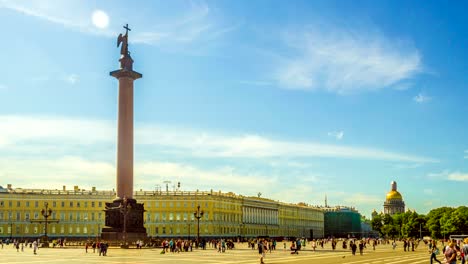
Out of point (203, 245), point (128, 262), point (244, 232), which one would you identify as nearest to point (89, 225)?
point (244, 232)

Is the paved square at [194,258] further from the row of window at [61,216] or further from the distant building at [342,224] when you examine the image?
the distant building at [342,224]

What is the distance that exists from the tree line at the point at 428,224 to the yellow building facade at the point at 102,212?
40290 millimetres

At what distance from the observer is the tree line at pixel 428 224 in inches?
4750

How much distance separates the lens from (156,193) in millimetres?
123500

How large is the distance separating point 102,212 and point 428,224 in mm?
70798

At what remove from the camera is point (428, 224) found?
139 m

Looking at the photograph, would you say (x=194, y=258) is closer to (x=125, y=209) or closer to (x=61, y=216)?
(x=125, y=209)

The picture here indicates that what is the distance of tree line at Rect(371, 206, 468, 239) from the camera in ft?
396

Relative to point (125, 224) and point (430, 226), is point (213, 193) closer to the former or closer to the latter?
point (430, 226)

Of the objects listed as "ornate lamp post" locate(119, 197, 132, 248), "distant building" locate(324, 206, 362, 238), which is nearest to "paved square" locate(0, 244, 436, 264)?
"ornate lamp post" locate(119, 197, 132, 248)

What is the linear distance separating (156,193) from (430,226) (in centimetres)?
5966

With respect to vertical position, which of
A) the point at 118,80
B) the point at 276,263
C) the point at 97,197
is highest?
the point at 118,80

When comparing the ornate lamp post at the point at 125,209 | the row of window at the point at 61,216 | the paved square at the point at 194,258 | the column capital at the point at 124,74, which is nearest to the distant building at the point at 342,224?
the row of window at the point at 61,216

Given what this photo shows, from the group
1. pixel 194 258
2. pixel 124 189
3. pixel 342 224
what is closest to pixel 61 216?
pixel 124 189
